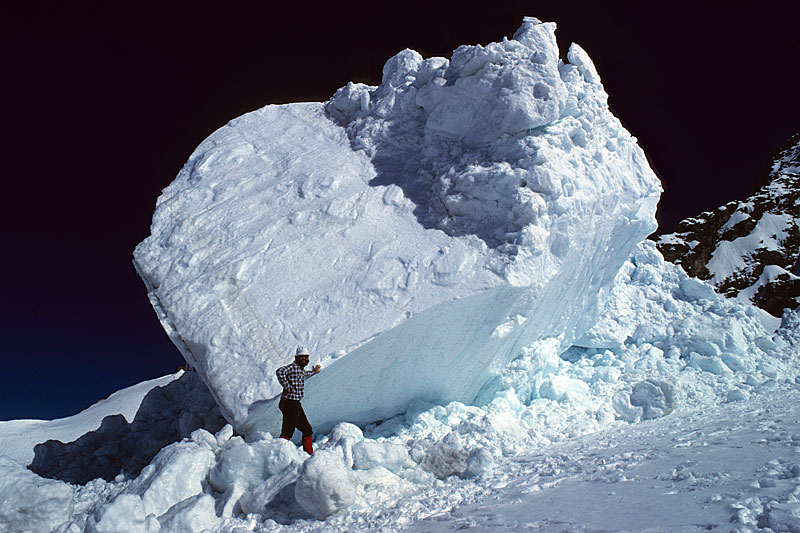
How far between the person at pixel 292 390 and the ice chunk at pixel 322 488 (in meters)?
1.23

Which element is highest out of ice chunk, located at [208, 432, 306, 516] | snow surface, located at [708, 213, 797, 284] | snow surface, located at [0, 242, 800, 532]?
ice chunk, located at [208, 432, 306, 516]

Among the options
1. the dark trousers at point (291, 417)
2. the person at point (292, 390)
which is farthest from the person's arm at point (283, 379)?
the dark trousers at point (291, 417)

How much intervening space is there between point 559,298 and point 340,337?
3.06 m

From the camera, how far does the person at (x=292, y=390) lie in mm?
4867

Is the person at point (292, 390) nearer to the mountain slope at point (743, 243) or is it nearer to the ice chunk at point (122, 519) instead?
the ice chunk at point (122, 519)

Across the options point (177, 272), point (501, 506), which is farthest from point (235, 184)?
point (501, 506)

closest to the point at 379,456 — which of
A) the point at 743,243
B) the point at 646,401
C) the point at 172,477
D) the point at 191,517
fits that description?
the point at 191,517

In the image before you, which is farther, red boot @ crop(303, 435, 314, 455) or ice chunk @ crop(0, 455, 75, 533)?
red boot @ crop(303, 435, 314, 455)

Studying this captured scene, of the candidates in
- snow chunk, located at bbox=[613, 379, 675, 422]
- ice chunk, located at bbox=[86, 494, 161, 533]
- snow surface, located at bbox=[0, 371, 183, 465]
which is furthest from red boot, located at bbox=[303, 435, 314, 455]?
snow surface, located at bbox=[0, 371, 183, 465]

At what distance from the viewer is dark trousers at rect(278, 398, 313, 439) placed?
16.0 feet

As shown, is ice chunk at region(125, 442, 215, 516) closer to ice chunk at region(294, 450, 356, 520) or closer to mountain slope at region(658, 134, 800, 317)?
ice chunk at region(294, 450, 356, 520)

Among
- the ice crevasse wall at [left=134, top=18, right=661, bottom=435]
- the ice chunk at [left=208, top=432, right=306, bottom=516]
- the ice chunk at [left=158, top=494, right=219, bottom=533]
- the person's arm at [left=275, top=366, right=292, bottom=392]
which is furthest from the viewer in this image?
the ice crevasse wall at [left=134, top=18, right=661, bottom=435]

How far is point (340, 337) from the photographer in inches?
206

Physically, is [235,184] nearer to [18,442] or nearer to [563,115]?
[563,115]
